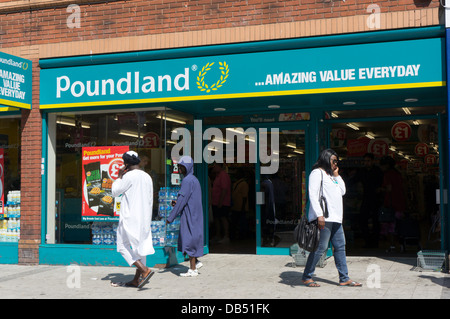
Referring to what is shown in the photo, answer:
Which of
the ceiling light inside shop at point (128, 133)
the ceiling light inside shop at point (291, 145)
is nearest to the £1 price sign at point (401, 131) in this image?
the ceiling light inside shop at point (291, 145)

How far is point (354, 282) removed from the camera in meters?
6.98

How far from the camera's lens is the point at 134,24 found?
30.3 ft

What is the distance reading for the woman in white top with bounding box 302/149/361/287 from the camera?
6.86 meters

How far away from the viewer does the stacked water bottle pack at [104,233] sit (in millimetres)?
9320

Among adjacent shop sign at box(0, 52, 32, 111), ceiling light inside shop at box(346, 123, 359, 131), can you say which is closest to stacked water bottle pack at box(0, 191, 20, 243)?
adjacent shop sign at box(0, 52, 32, 111)

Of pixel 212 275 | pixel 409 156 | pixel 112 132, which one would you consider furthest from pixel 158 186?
pixel 409 156

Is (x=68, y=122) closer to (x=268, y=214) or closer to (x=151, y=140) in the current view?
(x=151, y=140)

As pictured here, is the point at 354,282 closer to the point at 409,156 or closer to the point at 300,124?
the point at 300,124

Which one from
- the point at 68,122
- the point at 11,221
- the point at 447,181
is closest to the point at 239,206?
the point at 68,122

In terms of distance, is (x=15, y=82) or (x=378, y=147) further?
(x=378, y=147)

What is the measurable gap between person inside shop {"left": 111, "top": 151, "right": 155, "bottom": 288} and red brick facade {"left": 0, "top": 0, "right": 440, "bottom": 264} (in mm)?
2805

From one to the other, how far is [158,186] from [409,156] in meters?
6.18

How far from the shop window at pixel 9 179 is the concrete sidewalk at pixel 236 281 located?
0.73 m

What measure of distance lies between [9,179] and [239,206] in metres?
5.13
